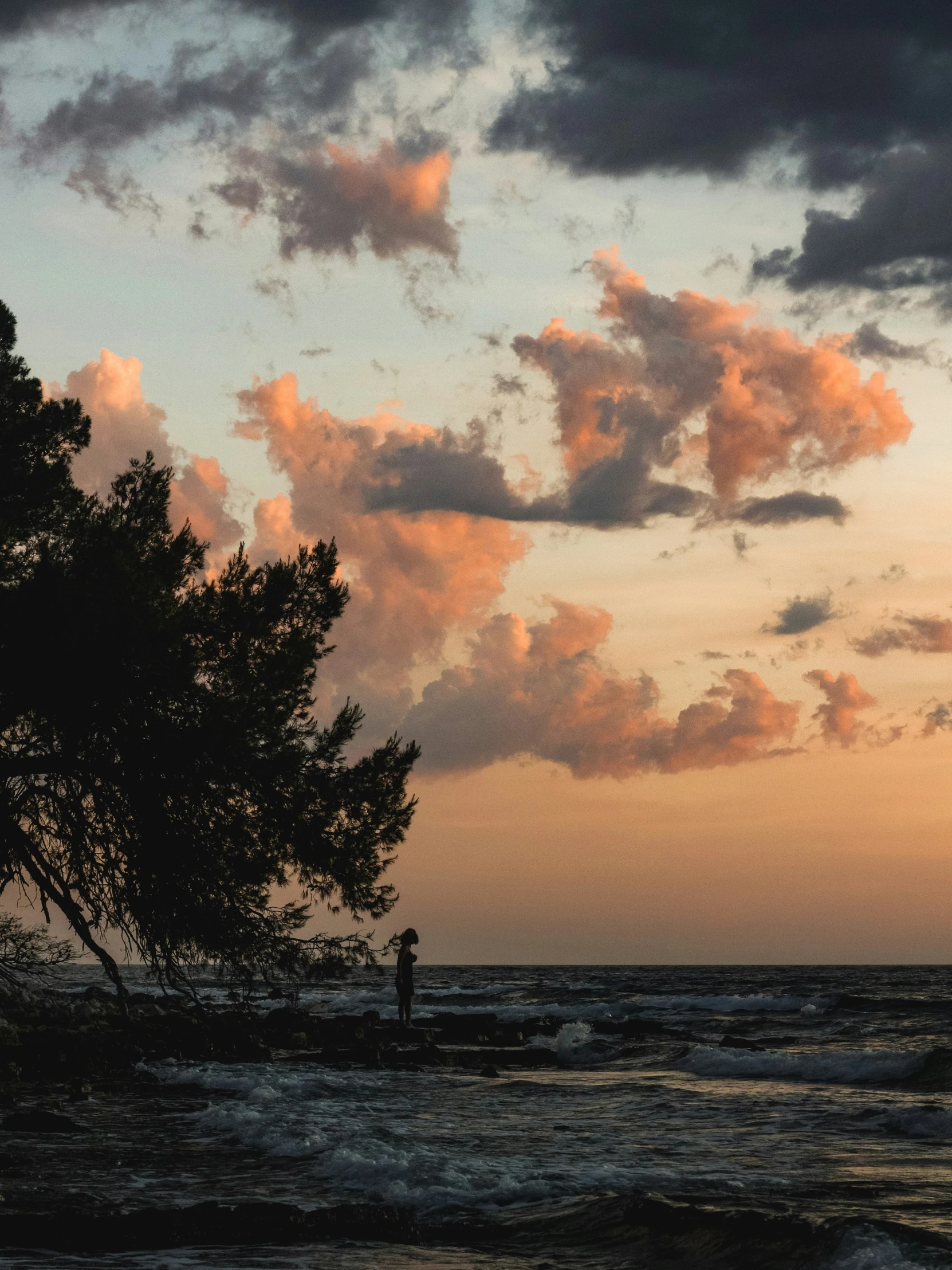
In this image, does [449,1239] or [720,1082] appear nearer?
[449,1239]

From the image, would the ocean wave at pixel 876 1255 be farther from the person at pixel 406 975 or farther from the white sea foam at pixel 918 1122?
the person at pixel 406 975

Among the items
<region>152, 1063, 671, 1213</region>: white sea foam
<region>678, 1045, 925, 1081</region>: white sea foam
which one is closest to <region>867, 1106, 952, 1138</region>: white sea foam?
<region>152, 1063, 671, 1213</region>: white sea foam

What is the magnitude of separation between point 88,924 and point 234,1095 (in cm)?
371

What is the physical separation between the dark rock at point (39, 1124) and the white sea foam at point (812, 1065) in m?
13.3

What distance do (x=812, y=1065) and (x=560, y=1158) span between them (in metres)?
12.8

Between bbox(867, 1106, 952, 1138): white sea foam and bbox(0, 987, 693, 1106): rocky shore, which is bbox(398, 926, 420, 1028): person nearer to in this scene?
bbox(0, 987, 693, 1106): rocky shore

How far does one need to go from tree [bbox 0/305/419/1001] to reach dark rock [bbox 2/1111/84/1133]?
2144mm

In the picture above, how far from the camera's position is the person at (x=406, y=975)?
21891 millimetres

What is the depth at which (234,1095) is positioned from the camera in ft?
56.4

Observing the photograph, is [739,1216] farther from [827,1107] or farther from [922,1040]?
[922,1040]

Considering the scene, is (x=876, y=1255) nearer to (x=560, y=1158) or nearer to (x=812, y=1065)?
(x=560, y=1158)

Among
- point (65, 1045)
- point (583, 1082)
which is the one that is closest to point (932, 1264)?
point (583, 1082)

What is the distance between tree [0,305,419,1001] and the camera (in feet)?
47.1

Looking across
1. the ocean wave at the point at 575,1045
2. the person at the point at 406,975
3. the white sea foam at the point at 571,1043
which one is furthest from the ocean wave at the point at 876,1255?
the white sea foam at the point at 571,1043
